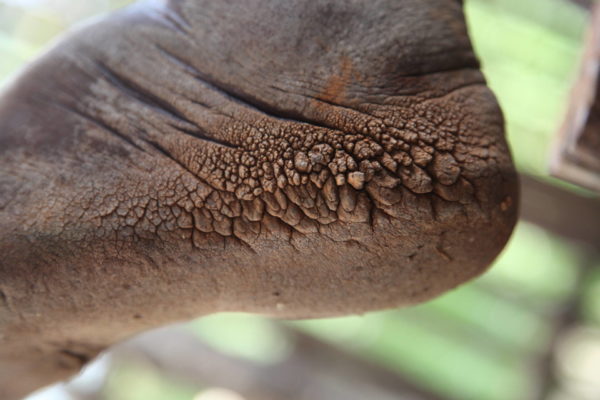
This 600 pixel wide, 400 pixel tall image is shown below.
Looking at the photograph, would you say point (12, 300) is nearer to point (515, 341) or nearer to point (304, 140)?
point (304, 140)

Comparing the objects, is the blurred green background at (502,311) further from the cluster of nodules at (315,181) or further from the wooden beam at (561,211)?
the cluster of nodules at (315,181)

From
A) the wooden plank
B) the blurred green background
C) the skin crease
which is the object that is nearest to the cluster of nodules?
the skin crease

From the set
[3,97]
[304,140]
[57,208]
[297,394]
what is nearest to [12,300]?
[57,208]

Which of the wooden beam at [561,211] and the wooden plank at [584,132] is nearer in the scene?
the wooden plank at [584,132]

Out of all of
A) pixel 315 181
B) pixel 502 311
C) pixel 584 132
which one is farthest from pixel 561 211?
pixel 315 181

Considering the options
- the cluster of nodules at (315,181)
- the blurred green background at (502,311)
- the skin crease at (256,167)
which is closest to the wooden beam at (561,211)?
the blurred green background at (502,311)

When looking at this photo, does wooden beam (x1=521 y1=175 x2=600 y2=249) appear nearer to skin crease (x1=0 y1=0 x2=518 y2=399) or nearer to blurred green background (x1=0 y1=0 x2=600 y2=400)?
blurred green background (x1=0 y1=0 x2=600 y2=400)

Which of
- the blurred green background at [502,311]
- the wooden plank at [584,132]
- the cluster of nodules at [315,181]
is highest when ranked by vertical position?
the cluster of nodules at [315,181]
